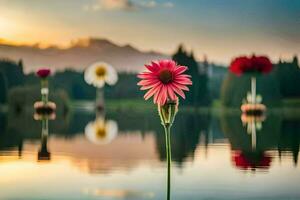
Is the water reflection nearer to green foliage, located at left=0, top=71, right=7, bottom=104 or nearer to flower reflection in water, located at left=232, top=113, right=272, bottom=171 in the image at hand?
flower reflection in water, located at left=232, top=113, right=272, bottom=171

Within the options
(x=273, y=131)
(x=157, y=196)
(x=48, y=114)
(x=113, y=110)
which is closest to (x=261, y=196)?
(x=157, y=196)

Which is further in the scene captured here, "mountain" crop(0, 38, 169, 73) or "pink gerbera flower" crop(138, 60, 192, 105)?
"mountain" crop(0, 38, 169, 73)

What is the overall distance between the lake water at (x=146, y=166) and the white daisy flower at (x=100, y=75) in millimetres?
8026

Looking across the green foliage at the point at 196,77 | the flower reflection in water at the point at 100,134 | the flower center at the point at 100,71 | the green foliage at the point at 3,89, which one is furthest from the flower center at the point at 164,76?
the green foliage at the point at 3,89

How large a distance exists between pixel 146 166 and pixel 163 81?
3.72 m

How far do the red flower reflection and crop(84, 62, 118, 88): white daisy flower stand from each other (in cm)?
1126

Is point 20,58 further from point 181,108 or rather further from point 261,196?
point 261,196

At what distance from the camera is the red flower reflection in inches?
284

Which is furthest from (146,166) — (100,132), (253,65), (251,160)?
(253,65)

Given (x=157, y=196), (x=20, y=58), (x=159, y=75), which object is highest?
(x=20, y=58)

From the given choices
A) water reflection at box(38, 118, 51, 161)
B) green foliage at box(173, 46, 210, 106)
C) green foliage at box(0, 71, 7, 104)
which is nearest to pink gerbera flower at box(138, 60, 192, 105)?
water reflection at box(38, 118, 51, 161)

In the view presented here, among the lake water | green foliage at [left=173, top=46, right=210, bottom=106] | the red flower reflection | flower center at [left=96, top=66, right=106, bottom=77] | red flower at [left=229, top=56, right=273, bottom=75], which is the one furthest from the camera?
green foliage at [left=173, top=46, right=210, bottom=106]

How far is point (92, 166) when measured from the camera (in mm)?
7395

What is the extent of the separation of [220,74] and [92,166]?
46.4ft
